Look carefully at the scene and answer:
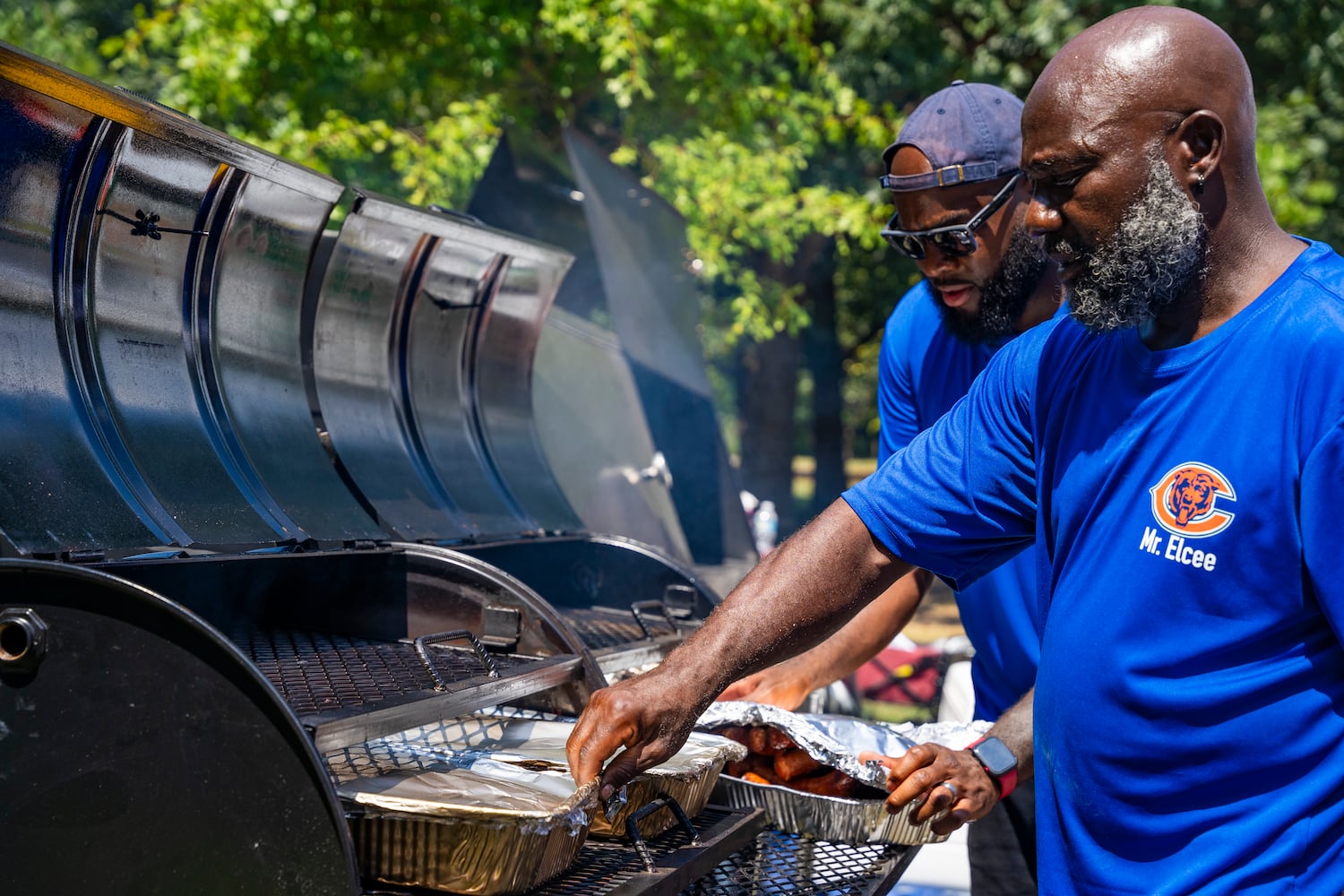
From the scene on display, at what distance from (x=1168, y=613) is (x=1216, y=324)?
1.23ft

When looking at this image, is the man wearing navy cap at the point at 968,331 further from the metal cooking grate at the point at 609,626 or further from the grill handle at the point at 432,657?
the grill handle at the point at 432,657

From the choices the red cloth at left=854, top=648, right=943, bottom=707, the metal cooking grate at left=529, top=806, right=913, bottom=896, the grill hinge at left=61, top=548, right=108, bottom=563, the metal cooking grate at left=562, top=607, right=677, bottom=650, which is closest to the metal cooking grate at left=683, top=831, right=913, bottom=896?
the metal cooking grate at left=529, top=806, right=913, bottom=896

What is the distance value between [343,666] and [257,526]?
0.36 m

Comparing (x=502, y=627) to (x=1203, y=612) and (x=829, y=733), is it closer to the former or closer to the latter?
(x=829, y=733)

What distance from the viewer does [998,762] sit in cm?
220

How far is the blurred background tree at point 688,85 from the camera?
6.46m

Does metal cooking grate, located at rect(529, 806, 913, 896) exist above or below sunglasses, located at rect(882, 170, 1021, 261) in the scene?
below

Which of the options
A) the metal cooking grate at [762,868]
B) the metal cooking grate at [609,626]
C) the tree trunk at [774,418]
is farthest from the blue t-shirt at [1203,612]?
the tree trunk at [774,418]

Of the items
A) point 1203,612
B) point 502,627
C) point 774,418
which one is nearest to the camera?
point 1203,612

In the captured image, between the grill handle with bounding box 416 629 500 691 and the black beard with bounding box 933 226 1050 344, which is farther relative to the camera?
the black beard with bounding box 933 226 1050 344

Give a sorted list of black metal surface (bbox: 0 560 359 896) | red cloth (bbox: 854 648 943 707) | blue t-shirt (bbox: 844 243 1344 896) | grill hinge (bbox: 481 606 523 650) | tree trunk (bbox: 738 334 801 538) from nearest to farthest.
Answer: blue t-shirt (bbox: 844 243 1344 896) → black metal surface (bbox: 0 560 359 896) → grill hinge (bbox: 481 606 523 650) → red cloth (bbox: 854 648 943 707) → tree trunk (bbox: 738 334 801 538)

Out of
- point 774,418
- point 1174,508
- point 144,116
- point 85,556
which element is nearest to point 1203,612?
point 1174,508

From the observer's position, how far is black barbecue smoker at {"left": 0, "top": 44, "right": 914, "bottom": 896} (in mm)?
1512

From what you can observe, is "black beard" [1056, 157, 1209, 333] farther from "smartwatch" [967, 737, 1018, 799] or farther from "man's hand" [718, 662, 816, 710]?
"man's hand" [718, 662, 816, 710]
